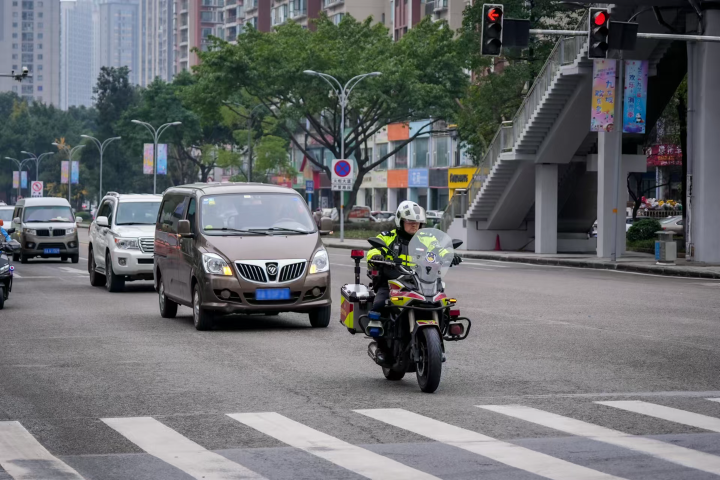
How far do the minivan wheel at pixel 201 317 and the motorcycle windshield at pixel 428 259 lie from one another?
20.4ft

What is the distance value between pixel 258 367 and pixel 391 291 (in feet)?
7.55

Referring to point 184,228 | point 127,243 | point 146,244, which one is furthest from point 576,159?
point 184,228

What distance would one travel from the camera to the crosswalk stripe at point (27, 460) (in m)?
7.24

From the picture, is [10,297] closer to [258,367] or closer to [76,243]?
[258,367]

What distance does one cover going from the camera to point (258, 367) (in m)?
12.5

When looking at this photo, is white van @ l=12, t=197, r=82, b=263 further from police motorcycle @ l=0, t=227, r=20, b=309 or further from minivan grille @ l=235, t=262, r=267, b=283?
minivan grille @ l=235, t=262, r=267, b=283

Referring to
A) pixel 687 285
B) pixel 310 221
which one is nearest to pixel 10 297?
pixel 310 221

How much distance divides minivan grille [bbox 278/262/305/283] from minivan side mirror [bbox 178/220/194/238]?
58.8 inches

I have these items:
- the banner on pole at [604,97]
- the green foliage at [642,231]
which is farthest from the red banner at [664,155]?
the banner on pole at [604,97]

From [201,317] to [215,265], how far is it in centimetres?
67

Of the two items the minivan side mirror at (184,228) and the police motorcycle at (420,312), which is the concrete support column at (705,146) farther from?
the police motorcycle at (420,312)

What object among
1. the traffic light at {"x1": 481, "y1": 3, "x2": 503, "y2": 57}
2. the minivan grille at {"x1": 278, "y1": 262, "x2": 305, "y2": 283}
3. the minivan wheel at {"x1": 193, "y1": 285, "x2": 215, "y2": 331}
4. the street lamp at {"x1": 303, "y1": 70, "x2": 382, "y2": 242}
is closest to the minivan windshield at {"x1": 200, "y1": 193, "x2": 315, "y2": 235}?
the minivan grille at {"x1": 278, "y1": 262, "x2": 305, "y2": 283}

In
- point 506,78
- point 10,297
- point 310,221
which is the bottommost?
point 10,297

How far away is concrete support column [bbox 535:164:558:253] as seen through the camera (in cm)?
4256
